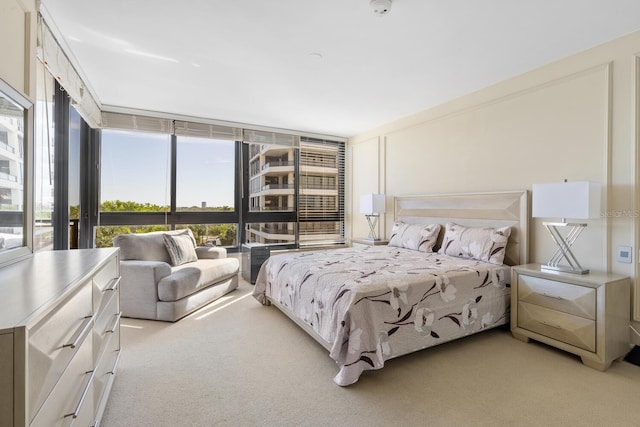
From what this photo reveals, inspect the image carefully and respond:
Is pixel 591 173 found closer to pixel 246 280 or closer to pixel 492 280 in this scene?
pixel 492 280

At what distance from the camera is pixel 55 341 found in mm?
1024

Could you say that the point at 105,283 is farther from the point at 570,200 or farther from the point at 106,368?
the point at 570,200

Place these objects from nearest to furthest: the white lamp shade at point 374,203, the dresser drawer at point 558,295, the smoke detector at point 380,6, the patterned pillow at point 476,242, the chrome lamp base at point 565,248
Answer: the smoke detector at point 380,6 → the dresser drawer at point 558,295 → the chrome lamp base at point 565,248 → the patterned pillow at point 476,242 → the white lamp shade at point 374,203

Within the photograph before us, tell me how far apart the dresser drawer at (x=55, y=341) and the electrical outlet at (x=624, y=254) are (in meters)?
3.60

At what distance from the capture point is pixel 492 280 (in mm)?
2809

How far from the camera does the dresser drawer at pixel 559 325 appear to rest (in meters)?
2.29

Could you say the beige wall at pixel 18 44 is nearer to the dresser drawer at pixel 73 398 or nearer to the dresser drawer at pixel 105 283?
the dresser drawer at pixel 105 283

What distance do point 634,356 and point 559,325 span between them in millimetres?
557

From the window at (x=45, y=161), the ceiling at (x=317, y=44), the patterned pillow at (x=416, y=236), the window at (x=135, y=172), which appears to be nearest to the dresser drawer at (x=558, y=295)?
the patterned pillow at (x=416, y=236)

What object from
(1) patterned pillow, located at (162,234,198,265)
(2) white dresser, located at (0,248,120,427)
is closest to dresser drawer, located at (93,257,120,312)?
(2) white dresser, located at (0,248,120,427)

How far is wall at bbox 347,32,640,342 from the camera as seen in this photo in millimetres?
2521

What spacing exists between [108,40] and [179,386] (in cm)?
274

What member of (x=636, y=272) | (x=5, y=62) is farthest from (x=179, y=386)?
(x=636, y=272)

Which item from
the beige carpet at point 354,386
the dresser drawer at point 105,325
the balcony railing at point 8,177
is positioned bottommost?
the beige carpet at point 354,386
